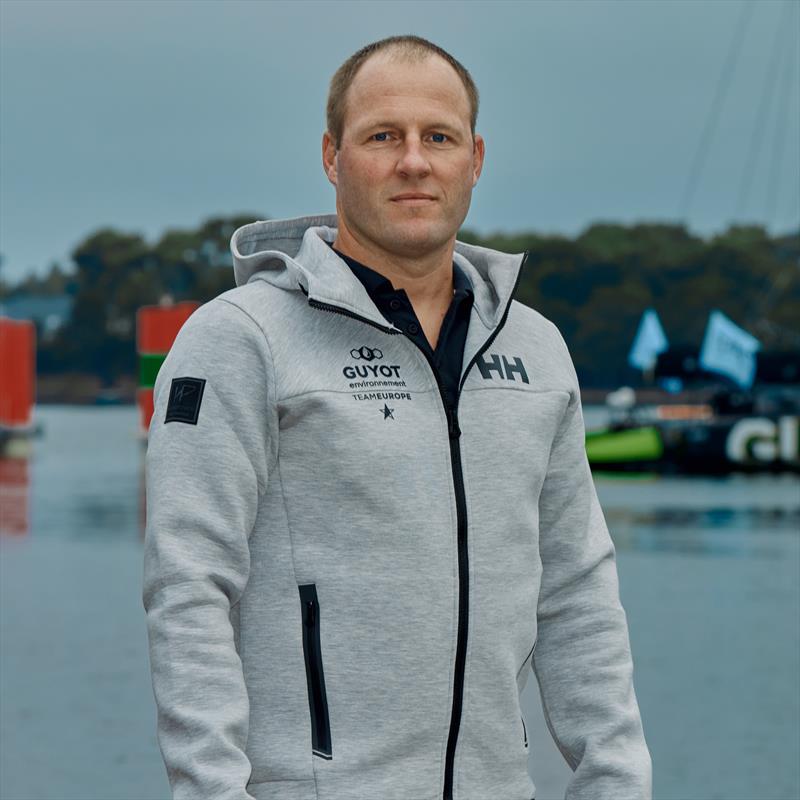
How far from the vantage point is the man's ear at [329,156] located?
277 cm

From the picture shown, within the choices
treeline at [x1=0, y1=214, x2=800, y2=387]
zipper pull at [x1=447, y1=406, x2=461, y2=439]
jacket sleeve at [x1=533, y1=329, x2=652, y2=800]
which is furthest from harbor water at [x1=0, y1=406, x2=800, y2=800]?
treeline at [x1=0, y1=214, x2=800, y2=387]

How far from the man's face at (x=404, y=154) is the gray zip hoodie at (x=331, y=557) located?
0.36 ft

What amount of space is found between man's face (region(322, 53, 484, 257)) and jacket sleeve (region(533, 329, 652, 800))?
34 centimetres

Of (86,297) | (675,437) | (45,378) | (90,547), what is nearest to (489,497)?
(90,547)

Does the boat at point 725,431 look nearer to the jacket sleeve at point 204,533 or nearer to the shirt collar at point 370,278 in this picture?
the shirt collar at point 370,278

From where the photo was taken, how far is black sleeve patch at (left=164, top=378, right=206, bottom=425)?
8.23ft

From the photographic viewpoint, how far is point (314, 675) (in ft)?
8.16

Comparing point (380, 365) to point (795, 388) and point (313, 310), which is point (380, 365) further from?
point (795, 388)

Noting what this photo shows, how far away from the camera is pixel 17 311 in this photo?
163875mm

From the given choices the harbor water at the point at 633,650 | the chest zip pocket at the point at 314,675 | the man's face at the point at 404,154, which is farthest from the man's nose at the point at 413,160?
the harbor water at the point at 633,650

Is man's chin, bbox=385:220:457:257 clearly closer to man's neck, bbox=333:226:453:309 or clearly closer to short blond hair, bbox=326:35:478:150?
man's neck, bbox=333:226:453:309

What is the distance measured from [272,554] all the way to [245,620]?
10cm

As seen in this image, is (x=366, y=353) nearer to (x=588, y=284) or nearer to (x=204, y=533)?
(x=204, y=533)

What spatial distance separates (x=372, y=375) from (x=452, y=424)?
0.14m
